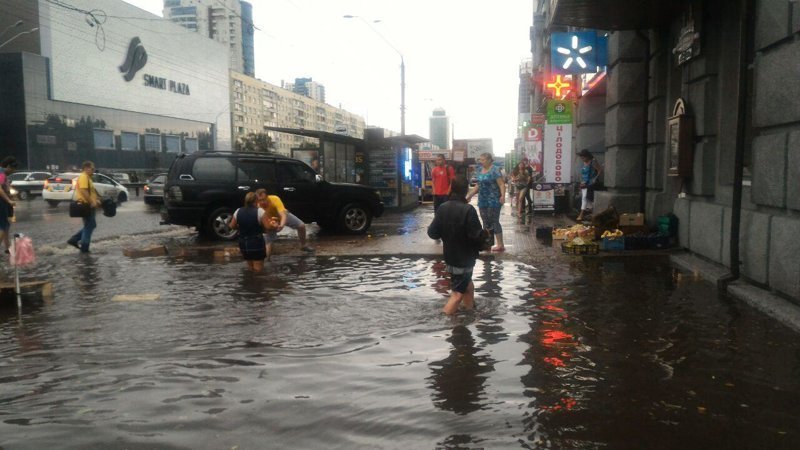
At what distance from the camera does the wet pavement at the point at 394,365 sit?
3.91 m

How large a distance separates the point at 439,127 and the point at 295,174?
139890mm

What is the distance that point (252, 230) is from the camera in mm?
9945

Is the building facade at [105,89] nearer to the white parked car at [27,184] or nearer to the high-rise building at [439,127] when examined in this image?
the white parked car at [27,184]

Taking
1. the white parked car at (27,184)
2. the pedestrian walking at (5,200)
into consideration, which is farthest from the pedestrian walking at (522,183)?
the white parked car at (27,184)

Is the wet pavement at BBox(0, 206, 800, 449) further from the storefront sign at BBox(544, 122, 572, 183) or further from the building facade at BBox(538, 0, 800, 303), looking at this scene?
the storefront sign at BBox(544, 122, 572, 183)

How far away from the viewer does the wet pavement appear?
12.8 feet

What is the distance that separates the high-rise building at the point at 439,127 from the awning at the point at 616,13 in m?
134

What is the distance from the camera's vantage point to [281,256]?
12070mm

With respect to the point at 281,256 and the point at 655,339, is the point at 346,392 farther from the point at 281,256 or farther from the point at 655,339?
the point at 281,256

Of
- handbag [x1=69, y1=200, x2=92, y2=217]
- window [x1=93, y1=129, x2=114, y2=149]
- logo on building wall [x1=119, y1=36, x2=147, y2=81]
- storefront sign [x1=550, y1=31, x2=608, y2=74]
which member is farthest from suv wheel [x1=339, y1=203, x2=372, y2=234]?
logo on building wall [x1=119, y1=36, x2=147, y2=81]

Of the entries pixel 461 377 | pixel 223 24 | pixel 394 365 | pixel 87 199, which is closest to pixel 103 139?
pixel 87 199

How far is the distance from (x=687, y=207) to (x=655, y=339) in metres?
5.49

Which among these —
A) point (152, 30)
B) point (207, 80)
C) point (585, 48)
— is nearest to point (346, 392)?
point (585, 48)

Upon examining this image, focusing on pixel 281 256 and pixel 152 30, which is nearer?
Result: pixel 281 256
